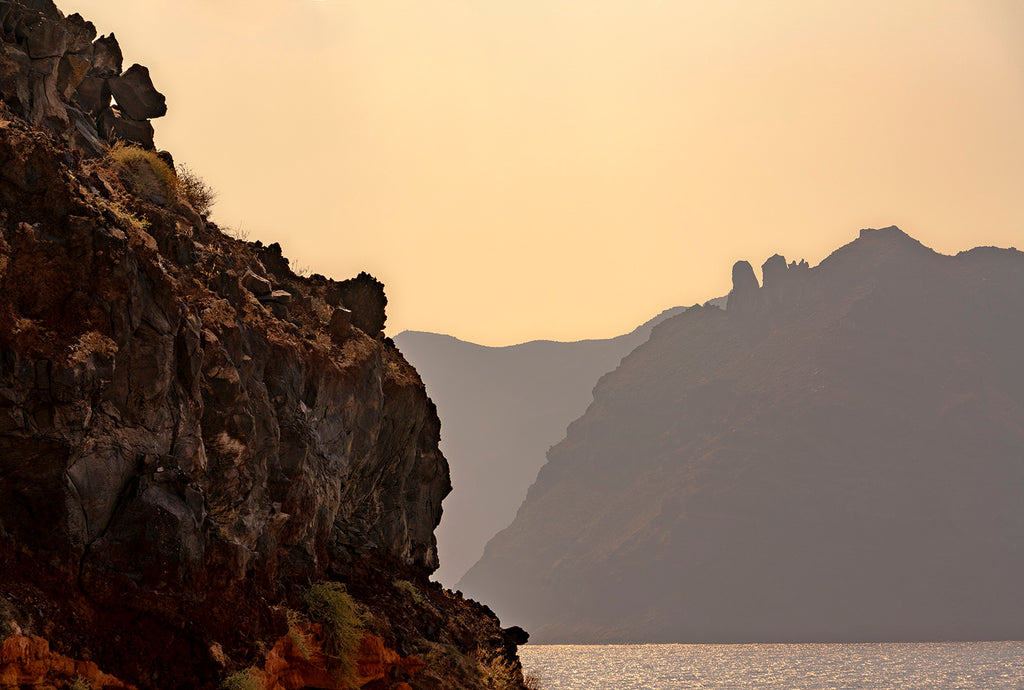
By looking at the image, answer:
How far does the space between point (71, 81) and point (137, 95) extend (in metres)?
4.41

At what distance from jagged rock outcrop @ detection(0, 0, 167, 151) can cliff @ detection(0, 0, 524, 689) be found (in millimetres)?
58

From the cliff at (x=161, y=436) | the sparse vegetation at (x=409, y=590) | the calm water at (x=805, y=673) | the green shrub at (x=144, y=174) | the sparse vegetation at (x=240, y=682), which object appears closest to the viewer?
the cliff at (x=161, y=436)

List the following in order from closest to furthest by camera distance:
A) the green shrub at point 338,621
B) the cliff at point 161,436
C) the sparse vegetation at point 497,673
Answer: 1. the cliff at point 161,436
2. the green shrub at point 338,621
3. the sparse vegetation at point 497,673

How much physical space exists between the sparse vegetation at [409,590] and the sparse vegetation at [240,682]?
9104 millimetres

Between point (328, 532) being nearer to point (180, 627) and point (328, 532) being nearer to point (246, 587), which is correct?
point (246, 587)

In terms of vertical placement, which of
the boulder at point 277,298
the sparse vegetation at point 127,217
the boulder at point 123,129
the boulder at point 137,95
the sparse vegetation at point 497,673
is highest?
the boulder at point 137,95

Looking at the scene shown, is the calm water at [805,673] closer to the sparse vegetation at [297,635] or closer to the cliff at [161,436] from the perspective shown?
the cliff at [161,436]

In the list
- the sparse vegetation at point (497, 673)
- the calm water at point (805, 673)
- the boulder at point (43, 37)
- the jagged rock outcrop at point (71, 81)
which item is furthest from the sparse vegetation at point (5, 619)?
the calm water at point (805, 673)

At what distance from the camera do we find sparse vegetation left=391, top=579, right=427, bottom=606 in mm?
23469

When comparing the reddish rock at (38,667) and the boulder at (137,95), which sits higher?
the boulder at (137,95)

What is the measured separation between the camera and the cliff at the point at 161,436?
1238cm

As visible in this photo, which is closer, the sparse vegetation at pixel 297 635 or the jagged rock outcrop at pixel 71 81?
the sparse vegetation at pixel 297 635

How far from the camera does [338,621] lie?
18.2 m

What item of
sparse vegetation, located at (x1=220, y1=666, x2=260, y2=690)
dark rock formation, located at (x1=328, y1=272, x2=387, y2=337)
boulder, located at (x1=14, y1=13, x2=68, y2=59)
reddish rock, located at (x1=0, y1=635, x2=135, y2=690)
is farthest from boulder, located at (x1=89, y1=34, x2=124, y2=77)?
reddish rock, located at (x1=0, y1=635, x2=135, y2=690)
